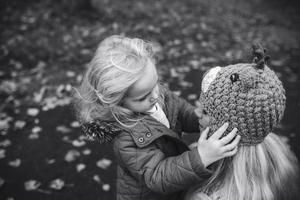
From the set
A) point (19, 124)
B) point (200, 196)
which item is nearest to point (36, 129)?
point (19, 124)

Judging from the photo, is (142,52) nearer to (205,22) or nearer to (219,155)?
(219,155)

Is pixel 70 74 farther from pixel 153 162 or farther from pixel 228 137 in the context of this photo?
pixel 228 137

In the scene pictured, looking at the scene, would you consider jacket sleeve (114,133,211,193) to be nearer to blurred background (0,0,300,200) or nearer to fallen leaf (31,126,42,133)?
blurred background (0,0,300,200)


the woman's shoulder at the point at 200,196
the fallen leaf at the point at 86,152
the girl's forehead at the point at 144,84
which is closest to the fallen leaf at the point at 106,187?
the fallen leaf at the point at 86,152

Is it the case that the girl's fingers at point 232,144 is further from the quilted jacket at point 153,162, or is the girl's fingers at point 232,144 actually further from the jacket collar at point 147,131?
the jacket collar at point 147,131

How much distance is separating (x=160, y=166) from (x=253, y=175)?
56 cm

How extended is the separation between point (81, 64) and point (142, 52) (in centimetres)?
332

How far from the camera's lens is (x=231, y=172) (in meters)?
1.80

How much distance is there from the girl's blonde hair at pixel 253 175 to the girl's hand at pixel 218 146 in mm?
165

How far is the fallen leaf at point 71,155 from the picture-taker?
11.3ft

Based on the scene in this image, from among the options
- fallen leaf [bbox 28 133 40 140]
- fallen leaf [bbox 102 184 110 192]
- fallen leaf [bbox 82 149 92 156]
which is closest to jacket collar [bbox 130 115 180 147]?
fallen leaf [bbox 102 184 110 192]

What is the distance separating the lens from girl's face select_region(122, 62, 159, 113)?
176cm

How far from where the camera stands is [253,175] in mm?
1780

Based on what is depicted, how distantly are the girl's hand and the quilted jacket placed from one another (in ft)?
0.15
